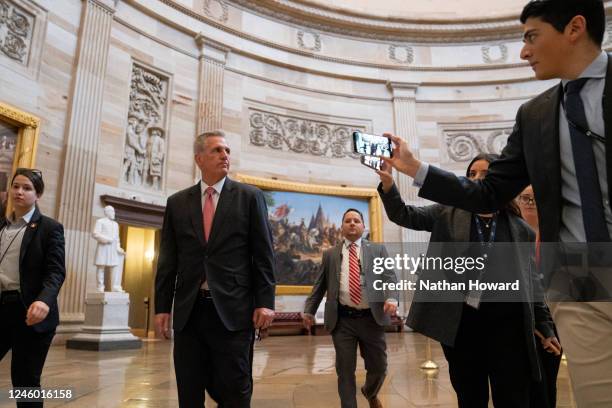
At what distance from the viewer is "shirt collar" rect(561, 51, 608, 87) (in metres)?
1.29

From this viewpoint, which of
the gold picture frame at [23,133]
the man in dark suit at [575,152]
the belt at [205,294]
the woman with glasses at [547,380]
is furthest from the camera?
the gold picture frame at [23,133]

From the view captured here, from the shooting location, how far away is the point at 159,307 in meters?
2.69

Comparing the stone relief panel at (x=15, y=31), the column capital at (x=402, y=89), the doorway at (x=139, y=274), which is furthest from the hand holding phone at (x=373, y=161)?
the column capital at (x=402, y=89)

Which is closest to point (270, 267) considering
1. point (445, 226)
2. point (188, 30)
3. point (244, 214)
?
point (244, 214)

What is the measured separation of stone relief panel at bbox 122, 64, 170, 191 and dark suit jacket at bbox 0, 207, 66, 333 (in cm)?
852

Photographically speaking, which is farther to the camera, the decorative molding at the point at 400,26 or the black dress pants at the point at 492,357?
the decorative molding at the point at 400,26

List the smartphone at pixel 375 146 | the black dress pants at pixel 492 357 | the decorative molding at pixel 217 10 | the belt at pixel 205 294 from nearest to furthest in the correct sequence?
the smartphone at pixel 375 146 → the black dress pants at pixel 492 357 → the belt at pixel 205 294 → the decorative molding at pixel 217 10

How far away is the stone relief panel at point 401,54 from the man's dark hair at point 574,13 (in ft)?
52.8

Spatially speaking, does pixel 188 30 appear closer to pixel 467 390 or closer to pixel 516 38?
pixel 516 38

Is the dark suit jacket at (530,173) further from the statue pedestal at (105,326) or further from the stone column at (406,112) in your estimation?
the stone column at (406,112)

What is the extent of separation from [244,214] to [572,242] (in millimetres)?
1880

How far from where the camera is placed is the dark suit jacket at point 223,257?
2518 millimetres

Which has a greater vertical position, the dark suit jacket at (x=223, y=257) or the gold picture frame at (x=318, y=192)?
the gold picture frame at (x=318, y=192)

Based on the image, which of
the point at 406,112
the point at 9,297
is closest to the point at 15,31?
the point at 9,297
